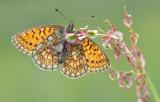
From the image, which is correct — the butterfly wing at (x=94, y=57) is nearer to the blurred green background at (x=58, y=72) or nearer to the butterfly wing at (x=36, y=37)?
the butterfly wing at (x=36, y=37)

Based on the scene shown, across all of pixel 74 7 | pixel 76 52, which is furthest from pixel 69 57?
pixel 74 7

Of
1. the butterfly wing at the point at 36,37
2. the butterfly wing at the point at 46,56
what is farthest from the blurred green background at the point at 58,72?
the butterfly wing at the point at 46,56

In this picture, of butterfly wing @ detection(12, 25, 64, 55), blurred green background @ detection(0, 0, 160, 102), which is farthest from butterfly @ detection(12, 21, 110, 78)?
blurred green background @ detection(0, 0, 160, 102)

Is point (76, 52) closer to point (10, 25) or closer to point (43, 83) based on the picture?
point (43, 83)

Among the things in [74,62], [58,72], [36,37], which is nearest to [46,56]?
[74,62]

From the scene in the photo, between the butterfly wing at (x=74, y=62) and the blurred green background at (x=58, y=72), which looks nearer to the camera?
the butterfly wing at (x=74, y=62)

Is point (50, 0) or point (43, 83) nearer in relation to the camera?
point (43, 83)
